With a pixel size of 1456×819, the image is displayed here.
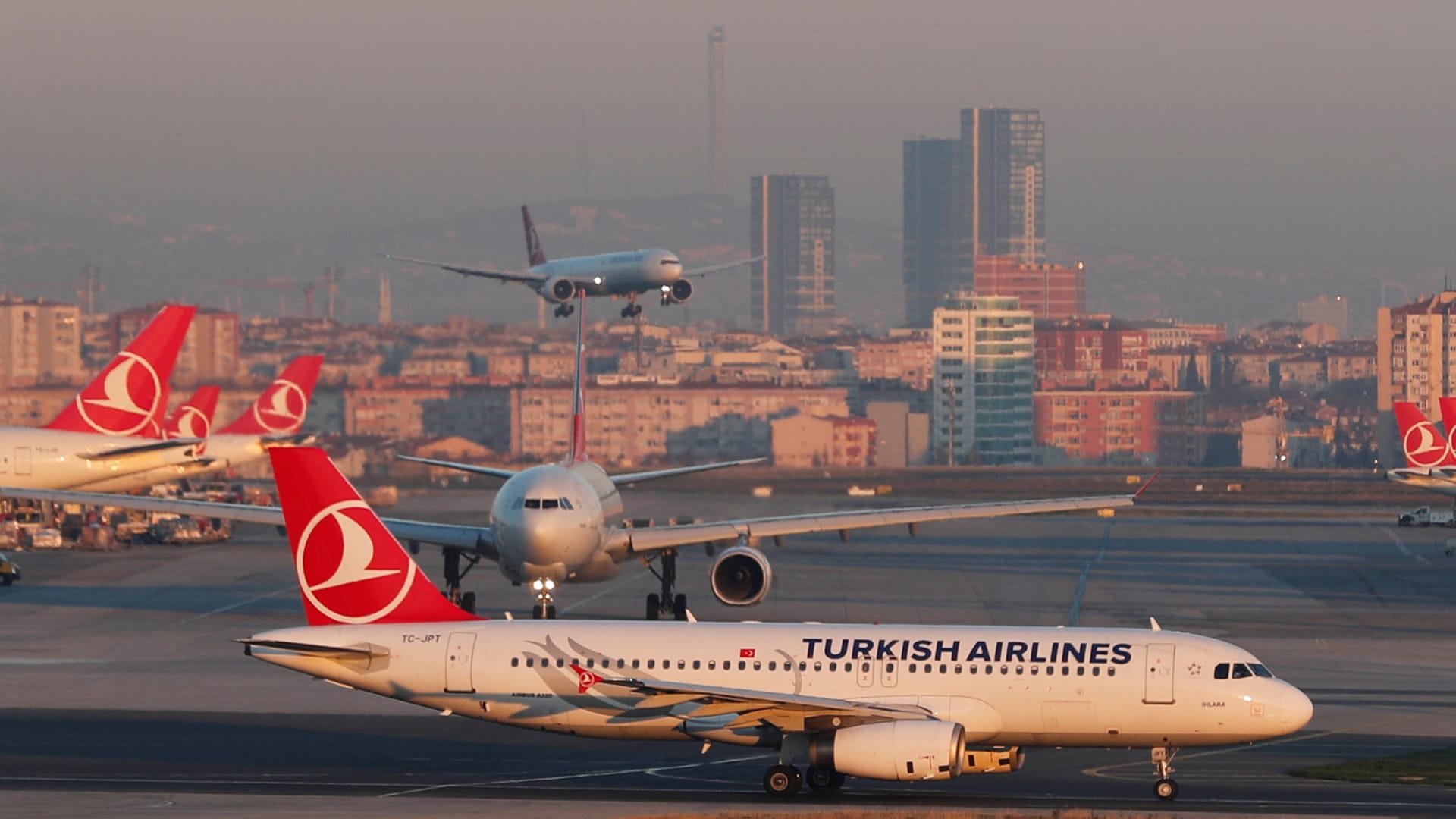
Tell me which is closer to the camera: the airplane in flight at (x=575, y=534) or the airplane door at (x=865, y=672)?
the airplane door at (x=865, y=672)

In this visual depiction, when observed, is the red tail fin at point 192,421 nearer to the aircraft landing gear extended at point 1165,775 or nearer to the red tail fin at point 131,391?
the red tail fin at point 131,391

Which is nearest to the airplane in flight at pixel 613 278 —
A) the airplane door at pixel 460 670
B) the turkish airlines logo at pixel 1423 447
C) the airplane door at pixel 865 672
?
the turkish airlines logo at pixel 1423 447

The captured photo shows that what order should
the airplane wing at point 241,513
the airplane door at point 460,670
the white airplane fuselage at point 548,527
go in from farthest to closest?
the white airplane fuselage at point 548,527
the airplane wing at point 241,513
the airplane door at point 460,670

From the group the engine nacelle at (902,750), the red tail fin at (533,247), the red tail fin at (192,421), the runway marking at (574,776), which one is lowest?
the runway marking at (574,776)

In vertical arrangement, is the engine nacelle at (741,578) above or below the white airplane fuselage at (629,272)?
below

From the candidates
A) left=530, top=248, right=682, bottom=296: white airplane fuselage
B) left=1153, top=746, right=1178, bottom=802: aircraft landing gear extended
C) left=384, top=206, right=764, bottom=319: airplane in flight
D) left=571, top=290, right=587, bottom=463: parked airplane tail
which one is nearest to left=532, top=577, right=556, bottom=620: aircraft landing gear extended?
left=571, top=290, right=587, bottom=463: parked airplane tail

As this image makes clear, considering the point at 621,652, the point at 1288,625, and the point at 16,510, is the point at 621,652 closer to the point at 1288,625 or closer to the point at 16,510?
the point at 1288,625

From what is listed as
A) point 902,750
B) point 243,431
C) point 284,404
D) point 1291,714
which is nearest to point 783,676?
point 902,750
